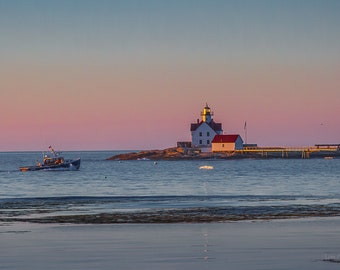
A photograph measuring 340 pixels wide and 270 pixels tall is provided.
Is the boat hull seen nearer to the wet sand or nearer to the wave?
the wave

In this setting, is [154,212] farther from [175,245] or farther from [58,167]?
[58,167]

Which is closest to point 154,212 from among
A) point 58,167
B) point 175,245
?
point 175,245

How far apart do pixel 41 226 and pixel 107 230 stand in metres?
3.40

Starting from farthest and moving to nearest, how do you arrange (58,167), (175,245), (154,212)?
(58,167)
(154,212)
(175,245)

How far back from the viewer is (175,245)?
83.8ft

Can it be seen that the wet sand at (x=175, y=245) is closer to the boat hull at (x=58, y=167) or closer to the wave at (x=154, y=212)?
the wave at (x=154, y=212)

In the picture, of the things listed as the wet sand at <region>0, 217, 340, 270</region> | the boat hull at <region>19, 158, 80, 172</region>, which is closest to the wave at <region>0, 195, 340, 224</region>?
the wet sand at <region>0, 217, 340, 270</region>

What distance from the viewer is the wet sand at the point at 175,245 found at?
70.5ft

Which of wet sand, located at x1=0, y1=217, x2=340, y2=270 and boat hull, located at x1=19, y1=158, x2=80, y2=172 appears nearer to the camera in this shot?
wet sand, located at x1=0, y1=217, x2=340, y2=270

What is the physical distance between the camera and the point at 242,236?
27906 mm

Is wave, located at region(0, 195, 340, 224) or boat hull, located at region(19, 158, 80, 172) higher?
boat hull, located at region(19, 158, 80, 172)

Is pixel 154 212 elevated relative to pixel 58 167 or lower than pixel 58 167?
lower

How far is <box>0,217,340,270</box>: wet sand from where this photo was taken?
21.5 m

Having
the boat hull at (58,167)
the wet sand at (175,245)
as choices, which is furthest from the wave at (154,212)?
the boat hull at (58,167)
